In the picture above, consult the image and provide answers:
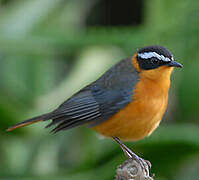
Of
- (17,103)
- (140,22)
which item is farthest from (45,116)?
(140,22)

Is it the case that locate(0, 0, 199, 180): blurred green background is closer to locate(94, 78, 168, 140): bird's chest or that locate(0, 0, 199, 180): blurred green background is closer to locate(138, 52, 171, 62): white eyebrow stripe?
locate(94, 78, 168, 140): bird's chest

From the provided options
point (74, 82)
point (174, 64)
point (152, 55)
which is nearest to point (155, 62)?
point (152, 55)

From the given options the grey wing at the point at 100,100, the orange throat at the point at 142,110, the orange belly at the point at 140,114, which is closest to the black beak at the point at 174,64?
the orange throat at the point at 142,110

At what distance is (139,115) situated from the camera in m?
5.48

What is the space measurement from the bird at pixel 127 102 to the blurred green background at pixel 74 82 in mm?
1621

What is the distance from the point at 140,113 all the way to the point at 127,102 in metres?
0.20

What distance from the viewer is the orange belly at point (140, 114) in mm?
5498

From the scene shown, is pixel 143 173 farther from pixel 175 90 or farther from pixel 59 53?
pixel 59 53

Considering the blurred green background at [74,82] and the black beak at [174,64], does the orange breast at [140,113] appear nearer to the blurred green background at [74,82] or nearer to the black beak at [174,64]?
the black beak at [174,64]

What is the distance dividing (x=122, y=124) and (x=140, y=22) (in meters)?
5.41

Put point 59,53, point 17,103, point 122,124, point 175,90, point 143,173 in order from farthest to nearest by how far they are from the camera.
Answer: point 59,53, point 175,90, point 17,103, point 122,124, point 143,173

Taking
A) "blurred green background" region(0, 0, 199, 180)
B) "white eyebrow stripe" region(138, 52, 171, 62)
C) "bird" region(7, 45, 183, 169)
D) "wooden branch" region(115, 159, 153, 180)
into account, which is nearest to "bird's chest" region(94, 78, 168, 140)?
"bird" region(7, 45, 183, 169)

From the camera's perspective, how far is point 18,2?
32.4ft

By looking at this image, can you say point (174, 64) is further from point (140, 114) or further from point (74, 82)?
point (74, 82)
